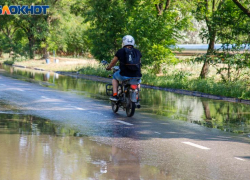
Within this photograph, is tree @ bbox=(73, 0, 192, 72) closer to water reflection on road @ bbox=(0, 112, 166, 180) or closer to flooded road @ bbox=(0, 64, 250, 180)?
flooded road @ bbox=(0, 64, 250, 180)

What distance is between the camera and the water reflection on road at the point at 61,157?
7141mm

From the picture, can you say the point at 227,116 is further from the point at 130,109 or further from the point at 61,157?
the point at 61,157

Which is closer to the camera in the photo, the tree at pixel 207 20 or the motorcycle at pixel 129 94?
the motorcycle at pixel 129 94

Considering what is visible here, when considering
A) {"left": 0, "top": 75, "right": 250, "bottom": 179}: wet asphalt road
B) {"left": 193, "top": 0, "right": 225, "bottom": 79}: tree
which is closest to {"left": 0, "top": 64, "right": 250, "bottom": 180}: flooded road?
{"left": 0, "top": 75, "right": 250, "bottom": 179}: wet asphalt road

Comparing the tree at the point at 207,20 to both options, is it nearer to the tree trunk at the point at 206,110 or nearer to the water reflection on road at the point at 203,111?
the water reflection on road at the point at 203,111

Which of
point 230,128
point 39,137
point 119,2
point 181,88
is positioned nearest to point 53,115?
point 39,137

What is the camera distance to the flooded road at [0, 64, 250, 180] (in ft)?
24.6

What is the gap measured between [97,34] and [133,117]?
21792 mm

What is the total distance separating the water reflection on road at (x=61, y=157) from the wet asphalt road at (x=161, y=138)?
1.11 feet

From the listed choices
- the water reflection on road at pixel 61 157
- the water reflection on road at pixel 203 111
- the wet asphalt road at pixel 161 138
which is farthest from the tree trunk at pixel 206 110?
the water reflection on road at pixel 61 157

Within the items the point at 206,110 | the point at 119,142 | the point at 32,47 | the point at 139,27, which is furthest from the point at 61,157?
the point at 32,47

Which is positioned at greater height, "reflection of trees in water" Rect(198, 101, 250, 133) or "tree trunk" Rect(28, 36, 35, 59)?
"tree trunk" Rect(28, 36, 35, 59)

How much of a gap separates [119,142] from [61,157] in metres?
2.00

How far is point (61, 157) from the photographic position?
827 centimetres
